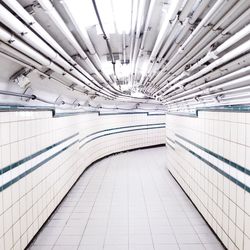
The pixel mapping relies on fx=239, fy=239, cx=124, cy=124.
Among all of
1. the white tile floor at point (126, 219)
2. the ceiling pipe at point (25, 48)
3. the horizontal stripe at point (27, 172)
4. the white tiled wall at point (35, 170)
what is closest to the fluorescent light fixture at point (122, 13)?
the ceiling pipe at point (25, 48)

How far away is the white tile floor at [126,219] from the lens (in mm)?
3838

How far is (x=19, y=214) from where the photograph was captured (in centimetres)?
333

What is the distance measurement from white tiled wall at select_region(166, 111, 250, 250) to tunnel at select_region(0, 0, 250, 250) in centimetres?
2

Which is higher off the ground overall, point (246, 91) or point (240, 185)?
point (246, 91)

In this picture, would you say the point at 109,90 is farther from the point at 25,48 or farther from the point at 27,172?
the point at 25,48

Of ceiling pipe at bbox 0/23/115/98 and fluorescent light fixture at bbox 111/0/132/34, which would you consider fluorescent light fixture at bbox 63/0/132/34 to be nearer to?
fluorescent light fixture at bbox 111/0/132/34

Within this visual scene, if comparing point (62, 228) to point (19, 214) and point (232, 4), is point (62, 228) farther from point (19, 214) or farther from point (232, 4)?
point (232, 4)

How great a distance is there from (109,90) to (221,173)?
3.64m

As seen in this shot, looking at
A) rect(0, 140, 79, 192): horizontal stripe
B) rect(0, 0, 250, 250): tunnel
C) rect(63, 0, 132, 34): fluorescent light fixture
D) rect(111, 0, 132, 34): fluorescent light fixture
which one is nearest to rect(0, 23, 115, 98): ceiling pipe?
rect(0, 0, 250, 250): tunnel

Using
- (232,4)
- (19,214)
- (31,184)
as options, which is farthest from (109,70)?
(232,4)

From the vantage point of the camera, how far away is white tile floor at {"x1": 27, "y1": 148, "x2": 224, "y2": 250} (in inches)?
151

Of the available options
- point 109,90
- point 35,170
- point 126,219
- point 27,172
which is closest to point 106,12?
point 27,172

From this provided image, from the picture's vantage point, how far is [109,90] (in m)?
6.35

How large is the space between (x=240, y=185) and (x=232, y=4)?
7.33 ft
